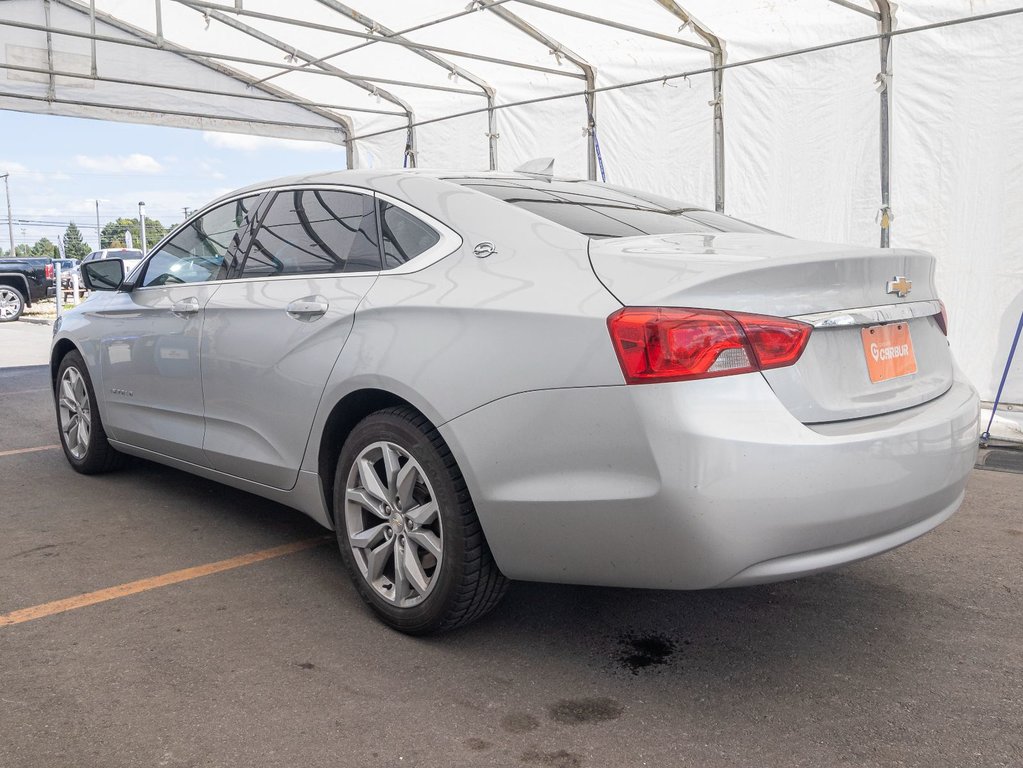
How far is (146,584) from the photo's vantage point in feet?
10.8

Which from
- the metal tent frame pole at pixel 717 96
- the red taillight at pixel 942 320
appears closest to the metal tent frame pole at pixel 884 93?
the metal tent frame pole at pixel 717 96

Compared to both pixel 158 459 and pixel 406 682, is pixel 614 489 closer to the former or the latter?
pixel 406 682

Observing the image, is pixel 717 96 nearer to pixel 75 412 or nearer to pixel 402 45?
pixel 402 45

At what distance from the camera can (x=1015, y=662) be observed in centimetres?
264

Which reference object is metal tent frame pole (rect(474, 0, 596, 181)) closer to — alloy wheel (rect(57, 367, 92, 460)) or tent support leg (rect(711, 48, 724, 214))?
tent support leg (rect(711, 48, 724, 214))

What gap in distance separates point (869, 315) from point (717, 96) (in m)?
6.36

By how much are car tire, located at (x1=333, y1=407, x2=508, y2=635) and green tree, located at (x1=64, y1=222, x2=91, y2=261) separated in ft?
374

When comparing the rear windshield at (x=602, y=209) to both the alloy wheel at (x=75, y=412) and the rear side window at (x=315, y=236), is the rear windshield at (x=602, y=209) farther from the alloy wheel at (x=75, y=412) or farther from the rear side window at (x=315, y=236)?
the alloy wheel at (x=75, y=412)

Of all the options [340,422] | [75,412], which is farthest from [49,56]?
[340,422]

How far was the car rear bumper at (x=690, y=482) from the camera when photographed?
7.05 feet

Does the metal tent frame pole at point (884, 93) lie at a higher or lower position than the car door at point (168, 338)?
higher

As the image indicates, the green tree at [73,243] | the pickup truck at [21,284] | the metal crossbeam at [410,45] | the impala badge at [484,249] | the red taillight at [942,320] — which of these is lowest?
the red taillight at [942,320]

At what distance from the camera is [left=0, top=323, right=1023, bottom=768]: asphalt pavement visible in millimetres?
2186

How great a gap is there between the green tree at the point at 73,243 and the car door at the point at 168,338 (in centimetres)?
11195
